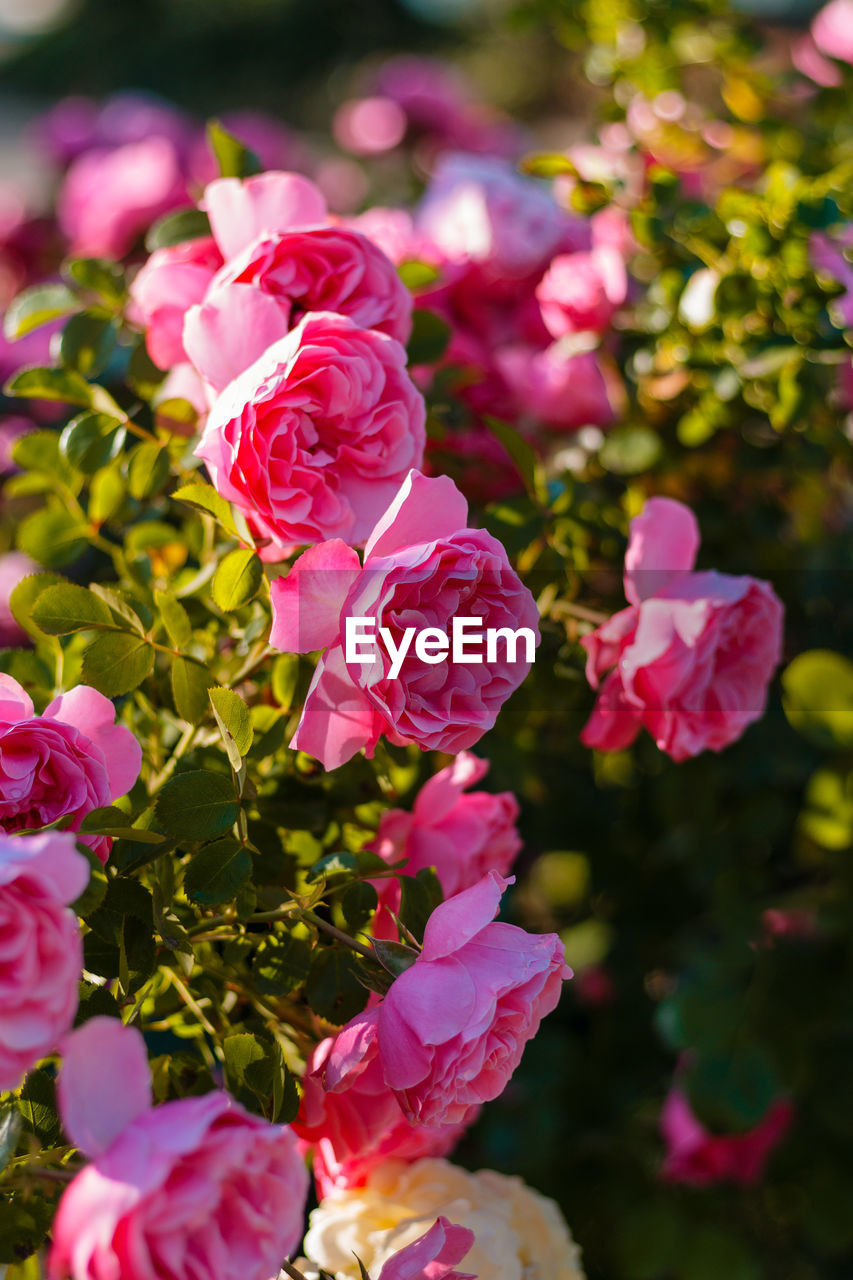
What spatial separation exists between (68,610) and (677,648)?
0.93 ft

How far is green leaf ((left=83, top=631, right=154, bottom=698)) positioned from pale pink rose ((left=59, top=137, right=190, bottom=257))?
80 cm

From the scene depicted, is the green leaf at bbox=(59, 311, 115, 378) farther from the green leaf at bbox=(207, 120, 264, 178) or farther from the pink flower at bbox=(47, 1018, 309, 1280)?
the pink flower at bbox=(47, 1018, 309, 1280)

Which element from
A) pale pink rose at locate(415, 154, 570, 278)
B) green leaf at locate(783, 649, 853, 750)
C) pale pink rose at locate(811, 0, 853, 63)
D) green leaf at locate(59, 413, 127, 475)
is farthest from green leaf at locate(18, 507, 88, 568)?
pale pink rose at locate(811, 0, 853, 63)

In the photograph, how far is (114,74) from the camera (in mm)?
7660

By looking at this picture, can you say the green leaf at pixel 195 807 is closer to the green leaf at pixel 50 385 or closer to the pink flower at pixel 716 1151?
the green leaf at pixel 50 385

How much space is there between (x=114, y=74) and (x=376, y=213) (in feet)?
26.1

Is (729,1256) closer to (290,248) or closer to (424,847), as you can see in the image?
(424,847)

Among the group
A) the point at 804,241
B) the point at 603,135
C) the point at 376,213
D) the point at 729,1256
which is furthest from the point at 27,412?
the point at 729,1256

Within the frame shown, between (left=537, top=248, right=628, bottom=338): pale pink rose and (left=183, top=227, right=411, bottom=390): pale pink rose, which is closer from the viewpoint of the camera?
(left=183, top=227, right=411, bottom=390): pale pink rose

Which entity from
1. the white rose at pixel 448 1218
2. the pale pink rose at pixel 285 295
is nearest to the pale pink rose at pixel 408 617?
the pale pink rose at pixel 285 295

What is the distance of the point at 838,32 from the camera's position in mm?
1141

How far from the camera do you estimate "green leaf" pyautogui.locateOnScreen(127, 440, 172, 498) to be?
1.89ft

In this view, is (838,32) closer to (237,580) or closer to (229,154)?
(229,154)

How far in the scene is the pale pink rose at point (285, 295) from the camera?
492 millimetres
